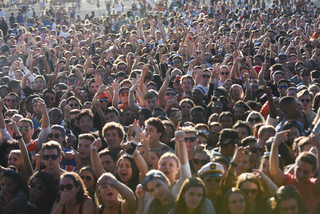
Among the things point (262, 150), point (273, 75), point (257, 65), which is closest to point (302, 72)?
point (273, 75)

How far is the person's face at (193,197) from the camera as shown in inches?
148

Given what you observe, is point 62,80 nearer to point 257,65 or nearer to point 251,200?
point 257,65

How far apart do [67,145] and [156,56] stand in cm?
669

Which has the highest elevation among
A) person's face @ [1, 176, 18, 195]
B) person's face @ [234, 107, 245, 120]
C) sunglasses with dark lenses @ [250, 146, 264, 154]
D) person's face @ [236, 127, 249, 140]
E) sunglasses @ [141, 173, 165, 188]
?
A: sunglasses @ [141, 173, 165, 188]

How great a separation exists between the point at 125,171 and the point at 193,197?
1.11 metres

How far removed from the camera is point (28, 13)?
26953 mm

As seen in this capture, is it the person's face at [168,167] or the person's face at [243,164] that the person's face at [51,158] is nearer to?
the person's face at [168,167]

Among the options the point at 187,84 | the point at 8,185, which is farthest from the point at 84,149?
the point at 187,84

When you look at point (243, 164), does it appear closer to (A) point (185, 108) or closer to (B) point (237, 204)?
(B) point (237, 204)

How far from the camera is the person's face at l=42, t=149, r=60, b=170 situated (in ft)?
16.3

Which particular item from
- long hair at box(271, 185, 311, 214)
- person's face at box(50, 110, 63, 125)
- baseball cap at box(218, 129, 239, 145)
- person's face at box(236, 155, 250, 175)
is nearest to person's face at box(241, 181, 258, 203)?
long hair at box(271, 185, 311, 214)

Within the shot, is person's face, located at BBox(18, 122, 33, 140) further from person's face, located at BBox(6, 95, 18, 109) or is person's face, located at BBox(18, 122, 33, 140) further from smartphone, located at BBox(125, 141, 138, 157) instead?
person's face, located at BBox(6, 95, 18, 109)

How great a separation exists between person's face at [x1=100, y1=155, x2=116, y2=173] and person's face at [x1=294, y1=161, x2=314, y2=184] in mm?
2265

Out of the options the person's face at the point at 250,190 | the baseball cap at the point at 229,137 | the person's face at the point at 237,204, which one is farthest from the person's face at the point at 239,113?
the person's face at the point at 237,204
